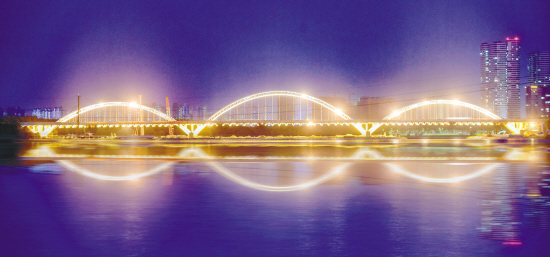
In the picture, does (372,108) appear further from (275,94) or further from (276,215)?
(276,215)

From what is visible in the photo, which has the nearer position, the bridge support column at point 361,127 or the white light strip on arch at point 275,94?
the bridge support column at point 361,127

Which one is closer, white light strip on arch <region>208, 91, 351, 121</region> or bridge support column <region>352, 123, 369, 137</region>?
bridge support column <region>352, 123, 369, 137</region>

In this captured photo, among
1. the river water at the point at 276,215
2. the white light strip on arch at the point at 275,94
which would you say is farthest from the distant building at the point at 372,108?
the river water at the point at 276,215

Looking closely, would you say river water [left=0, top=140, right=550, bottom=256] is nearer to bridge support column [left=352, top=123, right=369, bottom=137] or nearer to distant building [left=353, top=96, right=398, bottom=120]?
Answer: bridge support column [left=352, top=123, right=369, bottom=137]

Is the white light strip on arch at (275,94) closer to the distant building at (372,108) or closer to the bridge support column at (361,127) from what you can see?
the bridge support column at (361,127)

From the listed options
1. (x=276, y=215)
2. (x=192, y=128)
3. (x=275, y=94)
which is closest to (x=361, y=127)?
(x=275, y=94)

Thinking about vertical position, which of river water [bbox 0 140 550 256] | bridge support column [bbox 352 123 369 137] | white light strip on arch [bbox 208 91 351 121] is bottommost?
river water [bbox 0 140 550 256]

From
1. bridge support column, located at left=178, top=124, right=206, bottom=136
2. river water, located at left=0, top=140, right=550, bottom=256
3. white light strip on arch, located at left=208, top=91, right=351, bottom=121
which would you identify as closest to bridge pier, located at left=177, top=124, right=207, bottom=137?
bridge support column, located at left=178, top=124, right=206, bottom=136

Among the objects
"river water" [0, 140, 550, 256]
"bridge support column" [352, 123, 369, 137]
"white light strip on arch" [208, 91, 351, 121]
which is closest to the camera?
"river water" [0, 140, 550, 256]

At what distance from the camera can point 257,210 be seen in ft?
27.3

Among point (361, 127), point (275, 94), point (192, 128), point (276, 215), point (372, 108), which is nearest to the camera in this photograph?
point (276, 215)

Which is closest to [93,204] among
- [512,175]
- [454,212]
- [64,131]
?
[454,212]

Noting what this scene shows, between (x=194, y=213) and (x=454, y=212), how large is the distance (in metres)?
4.65

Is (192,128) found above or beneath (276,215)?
above
